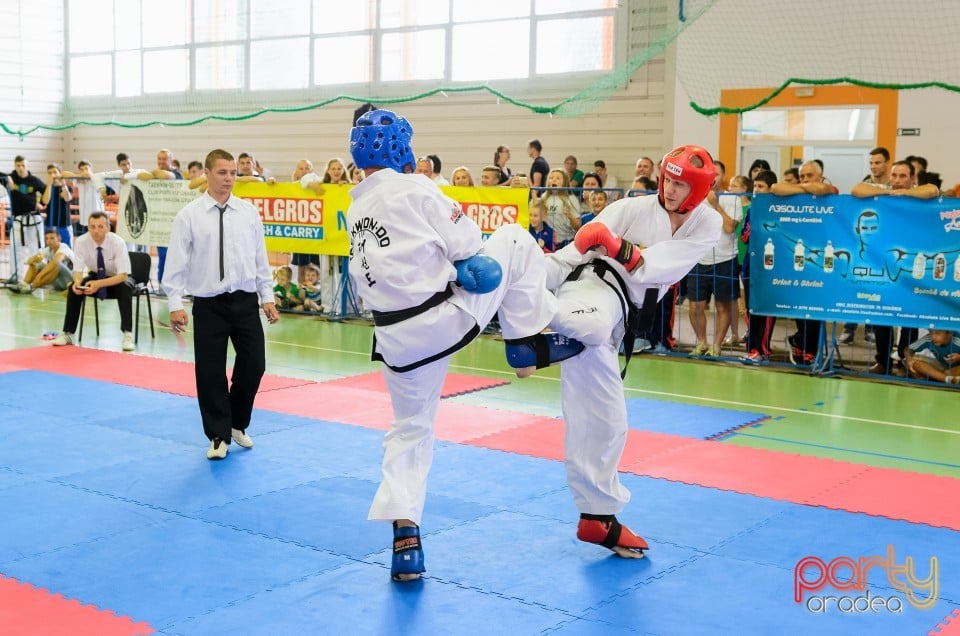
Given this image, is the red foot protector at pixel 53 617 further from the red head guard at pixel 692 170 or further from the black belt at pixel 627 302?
the red head guard at pixel 692 170

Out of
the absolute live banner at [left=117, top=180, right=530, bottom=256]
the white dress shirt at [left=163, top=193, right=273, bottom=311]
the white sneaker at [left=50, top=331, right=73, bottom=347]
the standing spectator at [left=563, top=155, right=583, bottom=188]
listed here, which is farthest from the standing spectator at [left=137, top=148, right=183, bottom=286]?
the white dress shirt at [left=163, top=193, right=273, bottom=311]

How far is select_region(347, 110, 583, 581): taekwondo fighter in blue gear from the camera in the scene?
3.83 metres

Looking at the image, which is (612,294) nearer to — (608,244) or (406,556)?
(608,244)

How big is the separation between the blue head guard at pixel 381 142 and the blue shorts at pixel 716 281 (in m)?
6.20

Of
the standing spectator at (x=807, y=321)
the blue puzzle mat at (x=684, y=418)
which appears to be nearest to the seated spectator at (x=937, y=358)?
the standing spectator at (x=807, y=321)

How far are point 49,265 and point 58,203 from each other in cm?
173

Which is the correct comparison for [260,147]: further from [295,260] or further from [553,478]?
[553,478]

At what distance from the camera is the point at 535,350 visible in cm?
402

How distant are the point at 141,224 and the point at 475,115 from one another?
5816mm

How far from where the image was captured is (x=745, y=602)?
12.8 ft

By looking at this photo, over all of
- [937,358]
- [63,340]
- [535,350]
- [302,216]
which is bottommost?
[63,340]

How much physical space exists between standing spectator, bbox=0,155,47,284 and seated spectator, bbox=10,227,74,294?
0.77 metres

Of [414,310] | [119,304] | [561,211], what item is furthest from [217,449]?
[561,211]

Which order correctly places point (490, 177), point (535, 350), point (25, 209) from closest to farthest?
point (535, 350), point (490, 177), point (25, 209)
